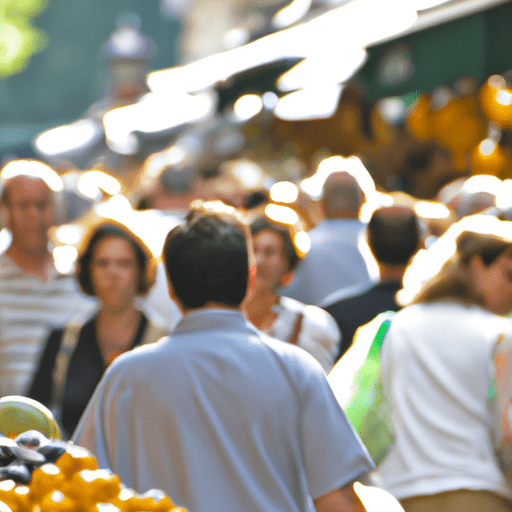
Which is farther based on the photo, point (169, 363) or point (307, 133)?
point (307, 133)

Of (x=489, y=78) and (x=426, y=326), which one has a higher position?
(x=489, y=78)

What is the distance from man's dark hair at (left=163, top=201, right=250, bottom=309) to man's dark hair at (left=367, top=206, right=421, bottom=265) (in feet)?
5.54

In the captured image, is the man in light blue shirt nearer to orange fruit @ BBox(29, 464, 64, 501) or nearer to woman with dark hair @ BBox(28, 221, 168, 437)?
orange fruit @ BBox(29, 464, 64, 501)

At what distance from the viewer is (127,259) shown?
4039 millimetres

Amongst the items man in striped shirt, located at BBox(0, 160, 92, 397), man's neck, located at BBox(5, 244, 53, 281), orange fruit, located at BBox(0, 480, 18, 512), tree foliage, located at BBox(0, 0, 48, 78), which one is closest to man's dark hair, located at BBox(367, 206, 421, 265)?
man in striped shirt, located at BBox(0, 160, 92, 397)

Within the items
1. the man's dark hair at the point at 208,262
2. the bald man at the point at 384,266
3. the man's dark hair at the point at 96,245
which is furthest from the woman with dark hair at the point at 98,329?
the man's dark hair at the point at 208,262

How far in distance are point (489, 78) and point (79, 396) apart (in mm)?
5619

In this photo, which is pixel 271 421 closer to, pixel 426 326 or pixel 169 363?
pixel 169 363

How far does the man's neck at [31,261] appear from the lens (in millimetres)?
4312

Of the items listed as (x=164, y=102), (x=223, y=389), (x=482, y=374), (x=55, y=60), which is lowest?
(x=482, y=374)

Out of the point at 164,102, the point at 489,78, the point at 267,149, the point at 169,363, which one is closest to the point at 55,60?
the point at 164,102

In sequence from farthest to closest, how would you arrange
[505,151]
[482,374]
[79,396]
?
[505,151]
[79,396]
[482,374]

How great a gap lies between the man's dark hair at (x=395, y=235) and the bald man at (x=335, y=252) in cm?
78

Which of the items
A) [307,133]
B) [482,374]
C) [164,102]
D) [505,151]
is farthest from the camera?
[164,102]
